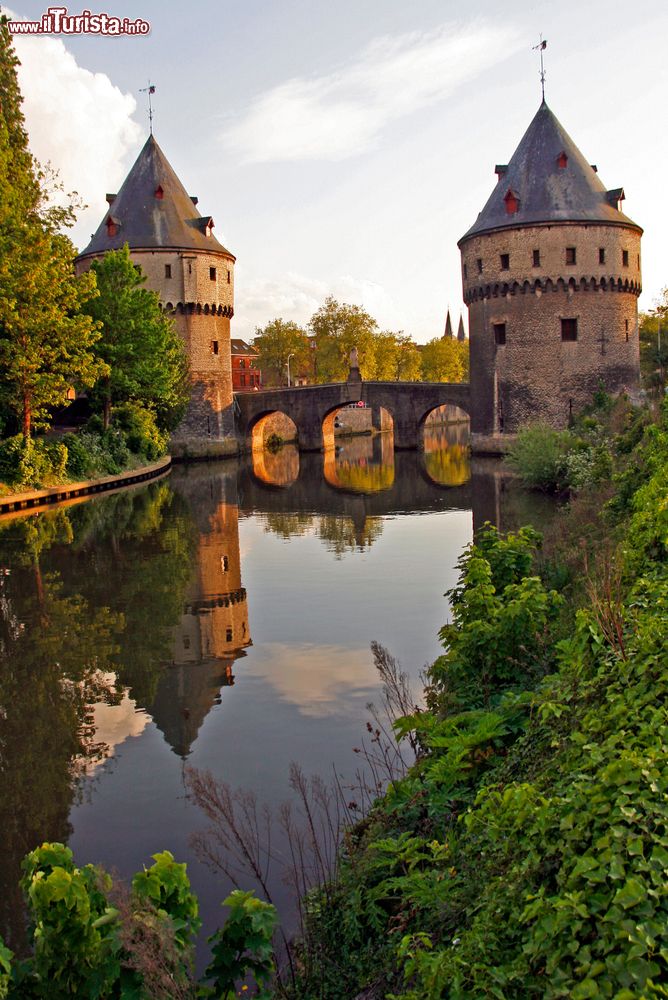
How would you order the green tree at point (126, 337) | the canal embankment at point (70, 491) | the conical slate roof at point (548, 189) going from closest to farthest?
the canal embankment at point (70, 491) → the green tree at point (126, 337) → the conical slate roof at point (548, 189)

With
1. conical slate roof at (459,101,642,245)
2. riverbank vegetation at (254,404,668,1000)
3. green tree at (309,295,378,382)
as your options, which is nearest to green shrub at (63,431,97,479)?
conical slate roof at (459,101,642,245)

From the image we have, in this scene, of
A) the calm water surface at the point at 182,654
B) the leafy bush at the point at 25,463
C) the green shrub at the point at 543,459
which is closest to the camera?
the calm water surface at the point at 182,654

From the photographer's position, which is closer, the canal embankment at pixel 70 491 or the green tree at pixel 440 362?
the canal embankment at pixel 70 491

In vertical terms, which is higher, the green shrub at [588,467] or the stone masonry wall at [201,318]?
the stone masonry wall at [201,318]

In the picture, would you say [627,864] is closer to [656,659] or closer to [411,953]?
[411,953]

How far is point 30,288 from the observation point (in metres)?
25.8

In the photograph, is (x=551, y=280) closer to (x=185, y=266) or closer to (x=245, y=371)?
(x=185, y=266)

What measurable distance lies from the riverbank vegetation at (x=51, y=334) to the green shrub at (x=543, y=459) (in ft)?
47.1

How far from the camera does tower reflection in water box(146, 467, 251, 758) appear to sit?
8.60 meters

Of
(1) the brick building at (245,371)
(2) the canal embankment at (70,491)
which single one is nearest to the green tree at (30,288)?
(2) the canal embankment at (70,491)

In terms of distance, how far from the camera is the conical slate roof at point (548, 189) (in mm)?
36594

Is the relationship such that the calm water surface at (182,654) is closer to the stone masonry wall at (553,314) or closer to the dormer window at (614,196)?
the stone masonry wall at (553,314)

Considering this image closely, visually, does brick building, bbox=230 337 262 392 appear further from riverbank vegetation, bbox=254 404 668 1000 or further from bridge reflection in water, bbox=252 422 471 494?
riverbank vegetation, bbox=254 404 668 1000

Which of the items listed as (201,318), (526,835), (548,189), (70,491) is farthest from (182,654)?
(201,318)
